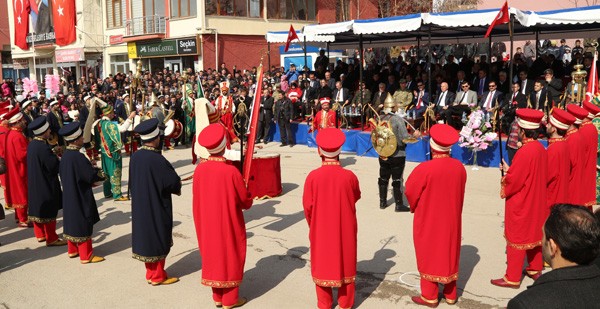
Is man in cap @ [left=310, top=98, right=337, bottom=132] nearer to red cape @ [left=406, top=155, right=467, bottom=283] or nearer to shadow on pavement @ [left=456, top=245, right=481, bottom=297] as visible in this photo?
shadow on pavement @ [left=456, top=245, right=481, bottom=297]

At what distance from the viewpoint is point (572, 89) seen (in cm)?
1302

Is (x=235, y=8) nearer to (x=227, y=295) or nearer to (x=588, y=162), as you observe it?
(x=588, y=162)

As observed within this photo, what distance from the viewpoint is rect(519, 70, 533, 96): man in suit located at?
14.0 metres

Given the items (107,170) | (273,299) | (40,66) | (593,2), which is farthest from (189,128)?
(40,66)

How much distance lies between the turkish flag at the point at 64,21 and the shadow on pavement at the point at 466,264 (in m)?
35.0

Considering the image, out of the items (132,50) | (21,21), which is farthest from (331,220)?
(21,21)

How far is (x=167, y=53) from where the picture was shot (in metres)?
30.2

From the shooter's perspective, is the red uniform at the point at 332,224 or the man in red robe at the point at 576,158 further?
the man in red robe at the point at 576,158

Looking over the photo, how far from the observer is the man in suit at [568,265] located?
7.34 feet

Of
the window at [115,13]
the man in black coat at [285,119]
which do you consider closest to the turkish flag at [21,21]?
the window at [115,13]

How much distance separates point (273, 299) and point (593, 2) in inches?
1009

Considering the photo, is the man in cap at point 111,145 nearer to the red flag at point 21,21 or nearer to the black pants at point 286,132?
the black pants at point 286,132

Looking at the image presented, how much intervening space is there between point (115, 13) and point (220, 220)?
31967mm

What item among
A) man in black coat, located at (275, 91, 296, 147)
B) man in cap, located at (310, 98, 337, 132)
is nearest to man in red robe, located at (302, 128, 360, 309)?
man in cap, located at (310, 98, 337, 132)
